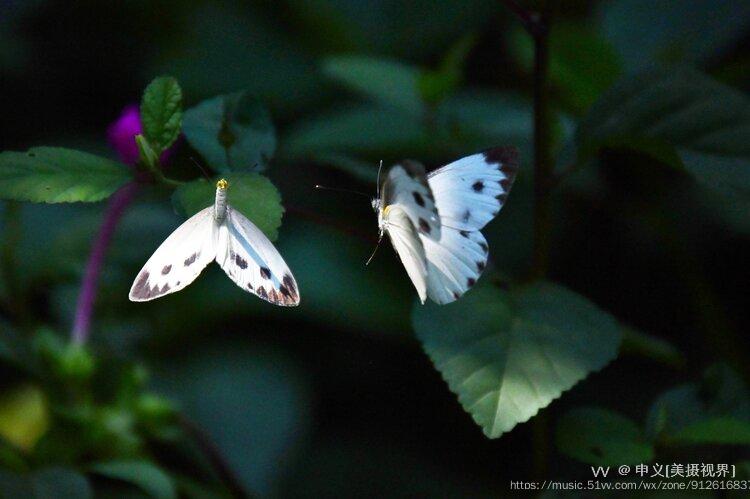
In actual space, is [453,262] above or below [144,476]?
above

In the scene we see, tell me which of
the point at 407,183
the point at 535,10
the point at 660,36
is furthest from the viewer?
the point at 660,36

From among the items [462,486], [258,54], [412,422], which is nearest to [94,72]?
[258,54]

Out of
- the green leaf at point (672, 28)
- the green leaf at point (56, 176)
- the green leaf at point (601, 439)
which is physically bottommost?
the green leaf at point (601, 439)

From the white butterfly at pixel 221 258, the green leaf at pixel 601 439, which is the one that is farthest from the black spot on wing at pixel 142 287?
the green leaf at pixel 601 439

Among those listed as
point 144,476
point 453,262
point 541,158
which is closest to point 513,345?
point 453,262

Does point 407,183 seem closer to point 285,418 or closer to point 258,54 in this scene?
point 285,418

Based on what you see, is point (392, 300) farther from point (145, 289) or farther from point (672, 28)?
point (145, 289)

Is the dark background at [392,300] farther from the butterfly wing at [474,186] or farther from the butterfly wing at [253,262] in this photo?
the butterfly wing at [253,262]
